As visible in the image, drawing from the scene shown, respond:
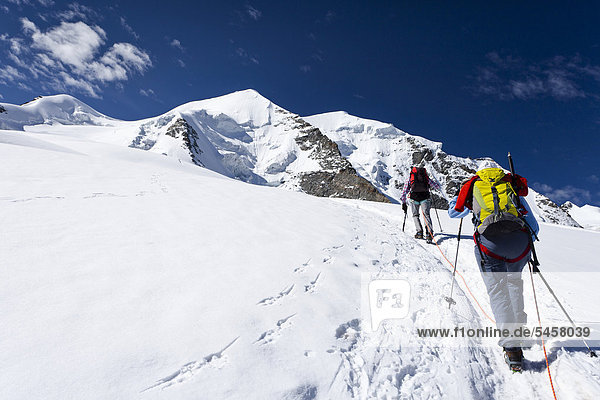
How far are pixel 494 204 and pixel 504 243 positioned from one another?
50 centimetres

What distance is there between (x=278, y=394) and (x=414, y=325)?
6.81ft

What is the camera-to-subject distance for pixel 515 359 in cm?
288

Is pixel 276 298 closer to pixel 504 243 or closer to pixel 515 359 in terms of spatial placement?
pixel 515 359

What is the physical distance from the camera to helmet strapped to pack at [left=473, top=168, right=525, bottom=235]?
3.32 m

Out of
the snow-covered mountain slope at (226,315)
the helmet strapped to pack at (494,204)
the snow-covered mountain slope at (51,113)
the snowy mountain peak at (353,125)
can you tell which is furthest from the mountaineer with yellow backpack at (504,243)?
the snowy mountain peak at (353,125)

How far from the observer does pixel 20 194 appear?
579 centimetres

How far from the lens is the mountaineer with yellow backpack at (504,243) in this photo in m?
3.12

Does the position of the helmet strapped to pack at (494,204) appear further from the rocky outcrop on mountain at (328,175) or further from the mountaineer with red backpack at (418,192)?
the rocky outcrop on mountain at (328,175)

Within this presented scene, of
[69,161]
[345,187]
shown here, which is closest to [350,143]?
[345,187]

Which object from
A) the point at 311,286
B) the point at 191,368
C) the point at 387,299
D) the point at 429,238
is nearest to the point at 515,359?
the point at 387,299

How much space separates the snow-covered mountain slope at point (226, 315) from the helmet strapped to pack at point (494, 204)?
1.36 metres

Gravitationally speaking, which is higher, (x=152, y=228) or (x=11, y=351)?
(x=152, y=228)

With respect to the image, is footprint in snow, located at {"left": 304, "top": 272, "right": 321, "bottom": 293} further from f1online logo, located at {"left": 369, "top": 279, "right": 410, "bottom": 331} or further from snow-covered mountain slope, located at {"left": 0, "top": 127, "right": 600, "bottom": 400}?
f1online logo, located at {"left": 369, "top": 279, "right": 410, "bottom": 331}

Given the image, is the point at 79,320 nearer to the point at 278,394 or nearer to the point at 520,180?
the point at 278,394
